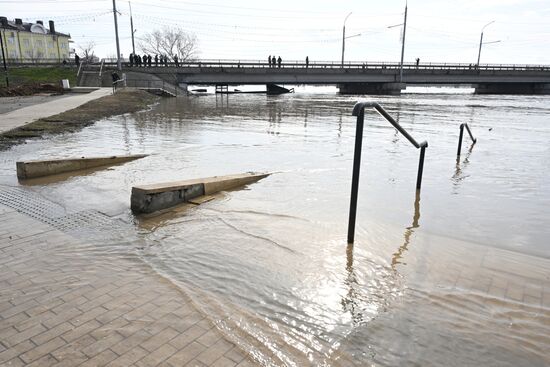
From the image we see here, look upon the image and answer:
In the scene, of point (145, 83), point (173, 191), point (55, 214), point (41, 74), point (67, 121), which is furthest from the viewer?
point (41, 74)

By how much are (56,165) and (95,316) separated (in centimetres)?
548

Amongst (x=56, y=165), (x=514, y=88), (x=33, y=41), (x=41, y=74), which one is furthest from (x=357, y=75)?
(x=33, y=41)

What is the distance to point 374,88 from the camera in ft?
225

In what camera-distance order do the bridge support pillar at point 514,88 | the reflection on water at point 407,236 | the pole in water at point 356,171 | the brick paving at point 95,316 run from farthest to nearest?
the bridge support pillar at point 514,88 < the reflection on water at point 407,236 < the pole in water at point 356,171 < the brick paving at point 95,316

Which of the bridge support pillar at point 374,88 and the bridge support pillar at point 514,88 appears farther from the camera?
the bridge support pillar at point 514,88

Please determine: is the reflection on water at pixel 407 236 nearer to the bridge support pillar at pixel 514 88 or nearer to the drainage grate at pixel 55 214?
the drainage grate at pixel 55 214

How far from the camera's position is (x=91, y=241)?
14.3 ft

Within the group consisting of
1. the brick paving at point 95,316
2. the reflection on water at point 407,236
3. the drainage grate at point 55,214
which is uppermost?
the brick paving at point 95,316

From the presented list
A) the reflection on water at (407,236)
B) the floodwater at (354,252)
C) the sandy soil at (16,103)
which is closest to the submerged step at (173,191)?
the floodwater at (354,252)

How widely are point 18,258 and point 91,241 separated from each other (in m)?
0.68

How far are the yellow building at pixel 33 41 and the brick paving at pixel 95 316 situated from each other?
100m

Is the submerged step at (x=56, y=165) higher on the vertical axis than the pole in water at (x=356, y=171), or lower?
lower

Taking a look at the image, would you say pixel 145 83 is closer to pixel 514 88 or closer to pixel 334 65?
pixel 334 65

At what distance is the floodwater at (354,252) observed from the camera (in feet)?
9.29
